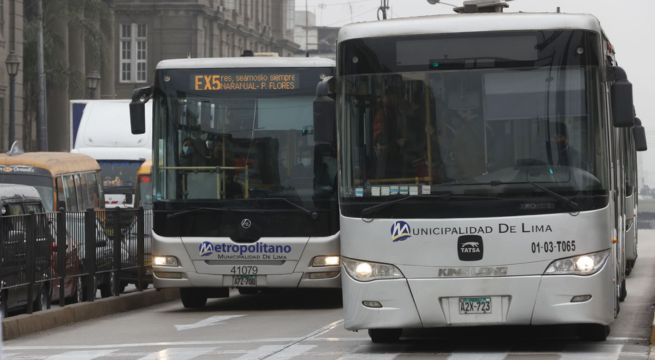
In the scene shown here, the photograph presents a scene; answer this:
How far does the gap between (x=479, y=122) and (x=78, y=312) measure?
8.39 m

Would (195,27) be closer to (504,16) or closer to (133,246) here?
(133,246)

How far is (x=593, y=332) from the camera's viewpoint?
14.3 meters

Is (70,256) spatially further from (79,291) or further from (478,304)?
(478,304)

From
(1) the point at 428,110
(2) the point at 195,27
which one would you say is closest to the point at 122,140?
(1) the point at 428,110

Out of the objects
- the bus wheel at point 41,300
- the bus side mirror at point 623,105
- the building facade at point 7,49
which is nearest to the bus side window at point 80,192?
the bus wheel at point 41,300

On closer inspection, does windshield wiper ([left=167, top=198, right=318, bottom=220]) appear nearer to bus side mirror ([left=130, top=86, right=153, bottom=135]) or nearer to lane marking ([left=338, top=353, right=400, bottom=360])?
bus side mirror ([left=130, top=86, right=153, bottom=135])

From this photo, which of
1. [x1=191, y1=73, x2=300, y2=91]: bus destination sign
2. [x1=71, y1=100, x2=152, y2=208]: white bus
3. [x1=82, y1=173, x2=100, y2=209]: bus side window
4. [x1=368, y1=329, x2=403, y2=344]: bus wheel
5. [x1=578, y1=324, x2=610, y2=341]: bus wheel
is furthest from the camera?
[x1=71, y1=100, x2=152, y2=208]: white bus

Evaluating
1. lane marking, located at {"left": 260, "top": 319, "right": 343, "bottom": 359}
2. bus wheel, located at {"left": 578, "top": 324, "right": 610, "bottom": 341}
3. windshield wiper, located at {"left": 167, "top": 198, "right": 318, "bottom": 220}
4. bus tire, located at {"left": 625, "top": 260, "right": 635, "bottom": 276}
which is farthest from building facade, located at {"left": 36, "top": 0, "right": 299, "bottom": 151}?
bus wheel, located at {"left": 578, "top": 324, "right": 610, "bottom": 341}

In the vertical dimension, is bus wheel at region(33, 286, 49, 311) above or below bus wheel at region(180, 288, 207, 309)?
above

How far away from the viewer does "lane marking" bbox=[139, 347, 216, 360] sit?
14.4 m

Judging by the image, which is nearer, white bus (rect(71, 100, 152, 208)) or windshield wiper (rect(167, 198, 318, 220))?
windshield wiper (rect(167, 198, 318, 220))

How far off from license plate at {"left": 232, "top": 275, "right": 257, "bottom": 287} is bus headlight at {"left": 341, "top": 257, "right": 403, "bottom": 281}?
6357 mm

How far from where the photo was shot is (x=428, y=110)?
13656mm

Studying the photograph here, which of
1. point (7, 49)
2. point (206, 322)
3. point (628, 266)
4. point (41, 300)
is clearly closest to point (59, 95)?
point (7, 49)
